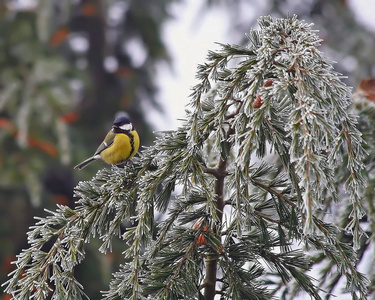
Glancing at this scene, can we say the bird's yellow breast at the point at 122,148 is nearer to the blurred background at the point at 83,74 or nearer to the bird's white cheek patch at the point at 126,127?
the bird's white cheek patch at the point at 126,127

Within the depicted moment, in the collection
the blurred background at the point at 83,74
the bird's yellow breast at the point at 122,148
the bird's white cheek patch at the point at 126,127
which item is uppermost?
the blurred background at the point at 83,74

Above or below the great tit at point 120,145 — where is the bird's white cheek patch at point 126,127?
above

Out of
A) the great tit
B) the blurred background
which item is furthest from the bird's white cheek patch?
the blurred background

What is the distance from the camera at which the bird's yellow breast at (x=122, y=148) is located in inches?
101

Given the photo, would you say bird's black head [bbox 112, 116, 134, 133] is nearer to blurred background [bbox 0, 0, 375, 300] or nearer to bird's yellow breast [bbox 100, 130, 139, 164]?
bird's yellow breast [bbox 100, 130, 139, 164]

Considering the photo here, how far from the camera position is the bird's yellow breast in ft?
8.39

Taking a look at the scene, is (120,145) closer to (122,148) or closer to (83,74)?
(122,148)

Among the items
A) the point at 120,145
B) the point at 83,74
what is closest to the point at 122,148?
the point at 120,145

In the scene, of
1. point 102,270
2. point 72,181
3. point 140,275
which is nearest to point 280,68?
point 140,275

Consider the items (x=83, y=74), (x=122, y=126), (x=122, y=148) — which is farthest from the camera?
(x=83, y=74)

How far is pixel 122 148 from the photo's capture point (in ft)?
8.38

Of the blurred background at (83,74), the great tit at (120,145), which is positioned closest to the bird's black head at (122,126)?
the great tit at (120,145)

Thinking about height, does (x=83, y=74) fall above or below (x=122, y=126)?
above

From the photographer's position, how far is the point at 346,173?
204 cm
